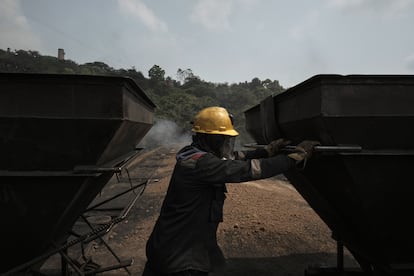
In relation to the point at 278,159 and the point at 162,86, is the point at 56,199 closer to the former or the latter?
the point at 278,159

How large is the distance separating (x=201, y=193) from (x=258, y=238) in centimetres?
392

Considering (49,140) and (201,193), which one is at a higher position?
(49,140)

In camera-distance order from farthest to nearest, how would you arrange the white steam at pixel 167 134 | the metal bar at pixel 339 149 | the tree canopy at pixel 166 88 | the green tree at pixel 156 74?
the green tree at pixel 156 74 → the tree canopy at pixel 166 88 → the white steam at pixel 167 134 → the metal bar at pixel 339 149

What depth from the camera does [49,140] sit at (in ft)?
9.05

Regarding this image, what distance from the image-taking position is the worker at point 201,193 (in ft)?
8.69

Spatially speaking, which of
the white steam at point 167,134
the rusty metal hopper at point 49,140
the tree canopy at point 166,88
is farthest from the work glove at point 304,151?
the tree canopy at point 166,88

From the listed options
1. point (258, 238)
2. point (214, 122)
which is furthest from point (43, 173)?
point (258, 238)

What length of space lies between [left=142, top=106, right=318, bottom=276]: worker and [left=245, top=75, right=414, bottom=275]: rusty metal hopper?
0.27 meters

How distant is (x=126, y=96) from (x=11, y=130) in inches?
39.4

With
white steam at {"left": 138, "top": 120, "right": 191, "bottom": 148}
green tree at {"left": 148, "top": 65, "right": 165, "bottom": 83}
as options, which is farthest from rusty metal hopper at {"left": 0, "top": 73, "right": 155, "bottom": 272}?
green tree at {"left": 148, "top": 65, "right": 165, "bottom": 83}

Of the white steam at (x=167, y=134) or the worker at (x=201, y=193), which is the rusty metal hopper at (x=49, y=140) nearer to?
the worker at (x=201, y=193)

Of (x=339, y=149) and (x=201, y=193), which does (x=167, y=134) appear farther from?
(x=339, y=149)

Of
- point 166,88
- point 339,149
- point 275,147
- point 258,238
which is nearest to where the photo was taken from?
point 339,149

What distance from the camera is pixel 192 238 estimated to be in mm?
2721
